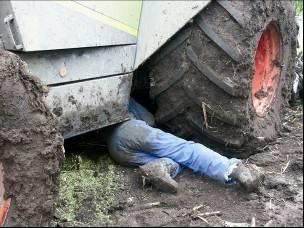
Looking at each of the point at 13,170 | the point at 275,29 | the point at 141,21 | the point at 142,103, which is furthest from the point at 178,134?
the point at 13,170

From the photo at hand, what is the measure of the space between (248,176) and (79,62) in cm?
87

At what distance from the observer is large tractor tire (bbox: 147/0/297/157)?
2.32 m

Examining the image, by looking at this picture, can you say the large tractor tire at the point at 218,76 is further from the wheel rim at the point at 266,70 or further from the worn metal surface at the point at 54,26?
the worn metal surface at the point at 54,26

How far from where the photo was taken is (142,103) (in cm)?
282

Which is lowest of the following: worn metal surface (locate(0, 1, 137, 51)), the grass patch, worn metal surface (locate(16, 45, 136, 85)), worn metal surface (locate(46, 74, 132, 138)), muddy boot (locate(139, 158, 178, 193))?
the grass patch

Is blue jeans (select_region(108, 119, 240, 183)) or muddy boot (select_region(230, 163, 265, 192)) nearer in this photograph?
muddy boot (select_region(230, 163, 265, 192))

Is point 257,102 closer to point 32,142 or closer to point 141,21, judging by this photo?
point 141,21

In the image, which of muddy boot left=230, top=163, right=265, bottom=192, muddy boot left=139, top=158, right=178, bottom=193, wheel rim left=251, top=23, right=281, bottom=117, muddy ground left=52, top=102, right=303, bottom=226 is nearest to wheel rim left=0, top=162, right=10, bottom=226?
muddy ground left=52, top=102, right=303, bottom=226

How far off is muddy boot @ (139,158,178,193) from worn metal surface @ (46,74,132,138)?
34 centimetres

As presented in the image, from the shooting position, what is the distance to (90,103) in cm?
239

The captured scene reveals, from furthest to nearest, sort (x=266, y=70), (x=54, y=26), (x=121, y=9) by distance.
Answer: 1. (x=266, y=70)
2. (x=121, y=9)
3. (x=54, y=26)

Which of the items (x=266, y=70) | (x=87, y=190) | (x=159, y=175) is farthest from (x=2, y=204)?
(x=266, y=70)

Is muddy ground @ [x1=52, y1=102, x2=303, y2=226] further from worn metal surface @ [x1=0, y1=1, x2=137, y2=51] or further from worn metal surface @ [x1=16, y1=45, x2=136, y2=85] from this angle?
worn metal surface @ [x1=0, y1=1, x2=137, y2=51]

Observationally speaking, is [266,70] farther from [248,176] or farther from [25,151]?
[25,151]
